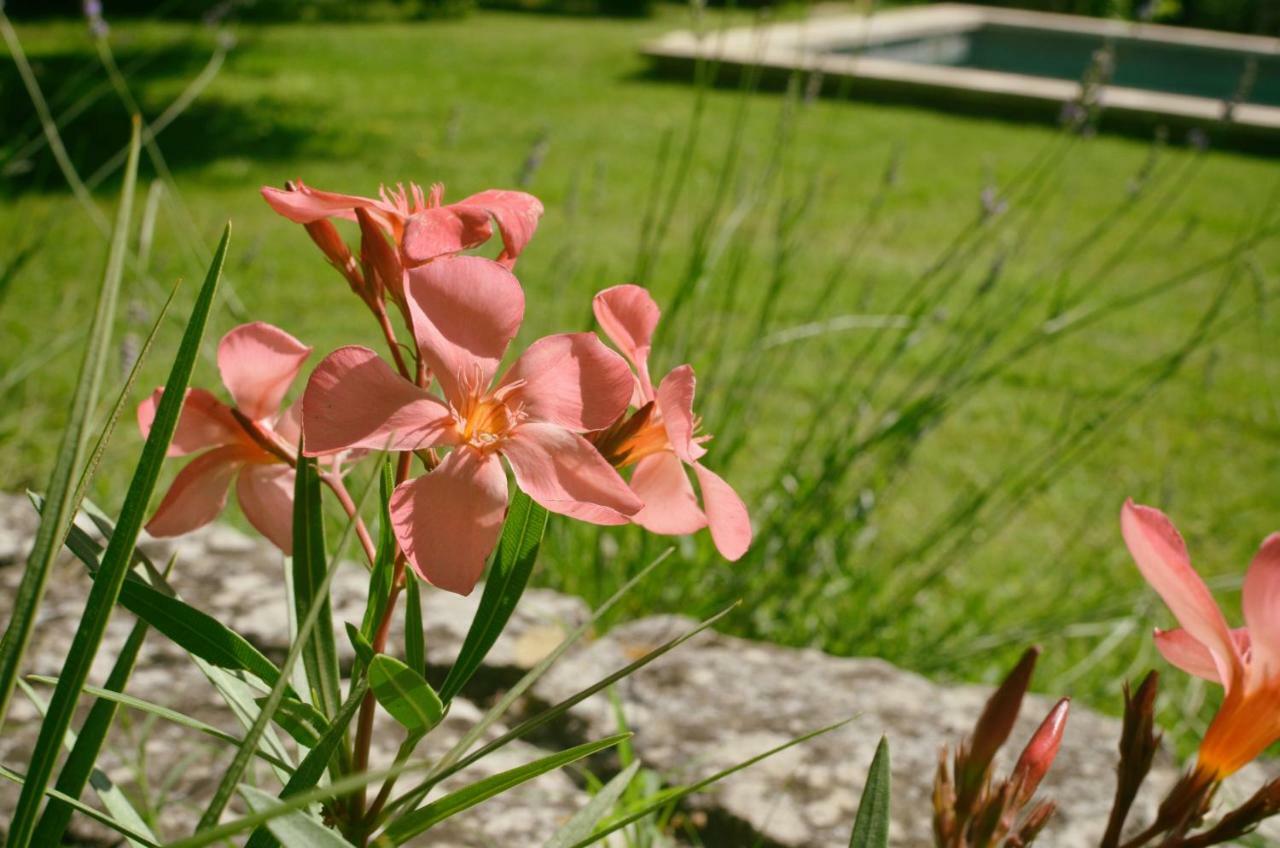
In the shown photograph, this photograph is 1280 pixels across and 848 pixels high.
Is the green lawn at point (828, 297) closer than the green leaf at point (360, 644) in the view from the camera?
No

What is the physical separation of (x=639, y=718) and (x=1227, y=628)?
101 cm

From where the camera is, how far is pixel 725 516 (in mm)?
768

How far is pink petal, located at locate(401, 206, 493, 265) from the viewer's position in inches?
27.6

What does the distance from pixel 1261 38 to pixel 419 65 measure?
10276 mm

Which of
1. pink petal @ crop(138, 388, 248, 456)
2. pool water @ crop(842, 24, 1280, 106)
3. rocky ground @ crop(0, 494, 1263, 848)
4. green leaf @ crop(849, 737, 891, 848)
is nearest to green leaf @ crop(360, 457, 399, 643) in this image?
pink petal @ crop(138, 388, 248, 456)

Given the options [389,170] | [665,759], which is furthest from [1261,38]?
[665,759]

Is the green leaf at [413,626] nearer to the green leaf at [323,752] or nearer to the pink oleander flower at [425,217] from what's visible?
the green leaf at [323,752]

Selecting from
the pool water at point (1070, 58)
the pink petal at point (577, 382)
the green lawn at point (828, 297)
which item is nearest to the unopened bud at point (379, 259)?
the pink petal at point (577, 382)

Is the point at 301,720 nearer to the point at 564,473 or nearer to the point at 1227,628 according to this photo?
the point at 564,473

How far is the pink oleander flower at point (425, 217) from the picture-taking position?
0.71 metres

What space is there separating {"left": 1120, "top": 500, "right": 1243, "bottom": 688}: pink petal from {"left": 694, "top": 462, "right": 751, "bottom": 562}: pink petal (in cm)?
22

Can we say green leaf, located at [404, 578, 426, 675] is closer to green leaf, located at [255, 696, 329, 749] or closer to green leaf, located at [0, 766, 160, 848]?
green leaf, located at [255, 696, 329, 749]

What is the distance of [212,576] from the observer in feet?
5.88

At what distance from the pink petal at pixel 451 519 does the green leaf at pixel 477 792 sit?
120 mm
